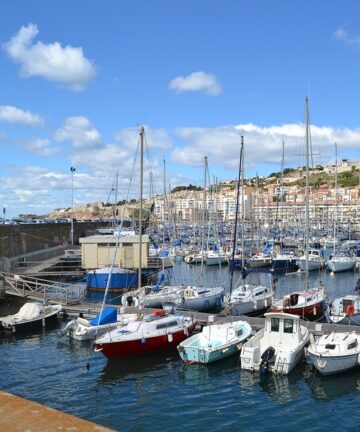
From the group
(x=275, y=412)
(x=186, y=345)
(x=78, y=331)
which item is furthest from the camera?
(x=78, y=331)

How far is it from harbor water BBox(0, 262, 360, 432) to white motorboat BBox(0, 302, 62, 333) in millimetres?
2717

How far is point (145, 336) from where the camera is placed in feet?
72.8

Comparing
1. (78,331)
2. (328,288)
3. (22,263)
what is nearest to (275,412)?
(78,331)

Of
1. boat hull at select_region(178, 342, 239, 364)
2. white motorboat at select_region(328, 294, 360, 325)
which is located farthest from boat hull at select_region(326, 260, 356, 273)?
boat hull at select_region(178, 342, 239, 364)

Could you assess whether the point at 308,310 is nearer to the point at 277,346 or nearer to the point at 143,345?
the point at 277,346

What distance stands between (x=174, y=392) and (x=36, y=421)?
13080 mm

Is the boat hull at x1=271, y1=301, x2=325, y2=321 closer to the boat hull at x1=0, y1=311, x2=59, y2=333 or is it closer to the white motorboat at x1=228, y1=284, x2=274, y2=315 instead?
the white motorboat at x1=228, y1=284, x2=274, y2=315

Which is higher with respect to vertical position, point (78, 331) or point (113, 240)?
point (113, 240)

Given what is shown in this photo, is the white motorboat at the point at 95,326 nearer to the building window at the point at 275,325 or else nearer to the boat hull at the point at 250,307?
the building window at the point at 275,325

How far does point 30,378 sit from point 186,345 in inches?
256

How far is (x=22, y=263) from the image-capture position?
159 feet

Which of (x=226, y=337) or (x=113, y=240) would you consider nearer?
(x=226, y=337)

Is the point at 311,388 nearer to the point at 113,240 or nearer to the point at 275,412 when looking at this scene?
the point at 275,412

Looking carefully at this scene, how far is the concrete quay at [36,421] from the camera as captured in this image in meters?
5.54
